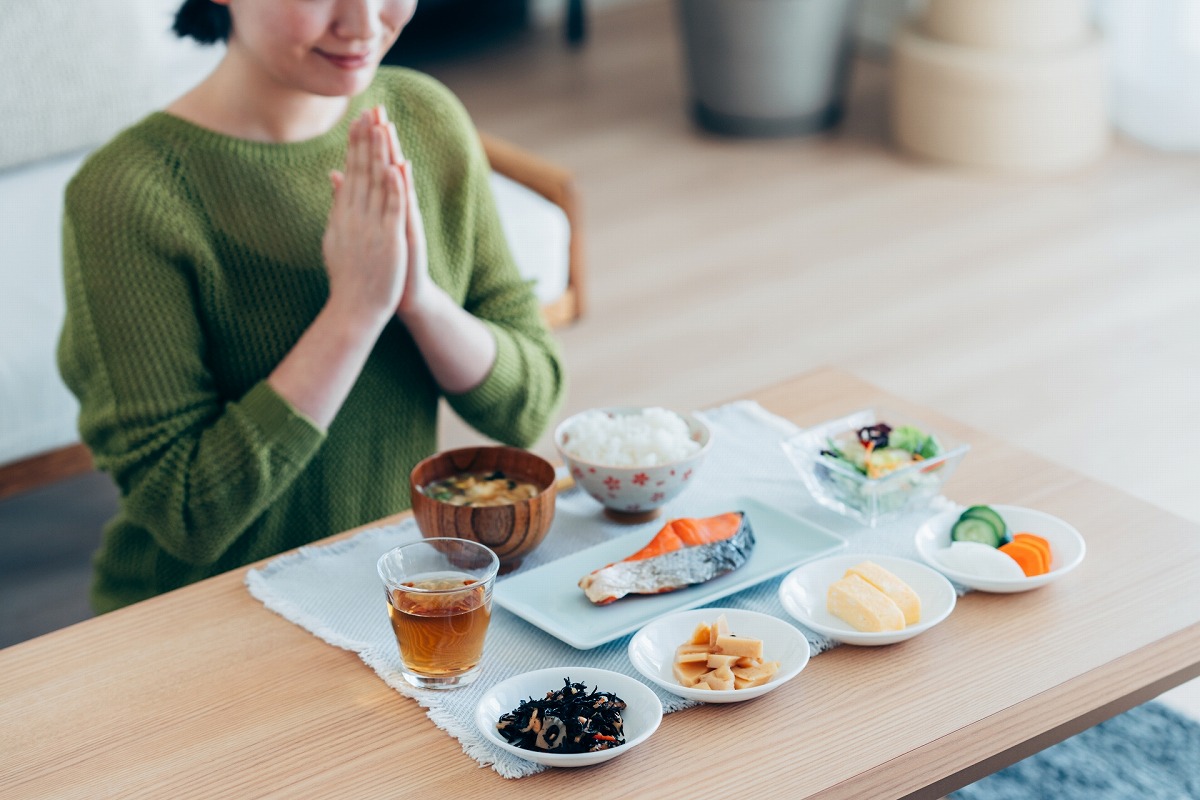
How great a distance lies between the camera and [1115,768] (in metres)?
1.84

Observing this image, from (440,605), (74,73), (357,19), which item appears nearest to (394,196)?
(357,19)

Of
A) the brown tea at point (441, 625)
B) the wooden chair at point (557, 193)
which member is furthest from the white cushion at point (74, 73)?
the brown tea at point (441, 625)

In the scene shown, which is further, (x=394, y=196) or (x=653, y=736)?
(x=394, y=196)

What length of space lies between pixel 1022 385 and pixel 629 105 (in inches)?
81.4

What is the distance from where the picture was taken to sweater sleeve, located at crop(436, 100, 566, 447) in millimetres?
1540

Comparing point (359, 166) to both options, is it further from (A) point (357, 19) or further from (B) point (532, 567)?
(B) point (532, 567)

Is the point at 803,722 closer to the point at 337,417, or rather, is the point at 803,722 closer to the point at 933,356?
the point at 337,417

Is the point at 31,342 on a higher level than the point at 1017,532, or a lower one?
lower

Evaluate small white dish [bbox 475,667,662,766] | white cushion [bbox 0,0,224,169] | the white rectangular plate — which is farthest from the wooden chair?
small white dish [bbox 475,667,662,766]

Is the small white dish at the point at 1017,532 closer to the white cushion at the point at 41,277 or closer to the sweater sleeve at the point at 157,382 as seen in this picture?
the sweater sleeve at the point at 157,382

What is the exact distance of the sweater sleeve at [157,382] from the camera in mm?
1359

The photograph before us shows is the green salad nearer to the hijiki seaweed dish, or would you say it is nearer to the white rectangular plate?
the white rectangular plate

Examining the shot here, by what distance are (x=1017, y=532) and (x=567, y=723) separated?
50 cm

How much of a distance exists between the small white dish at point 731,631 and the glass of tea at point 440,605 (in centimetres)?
13
